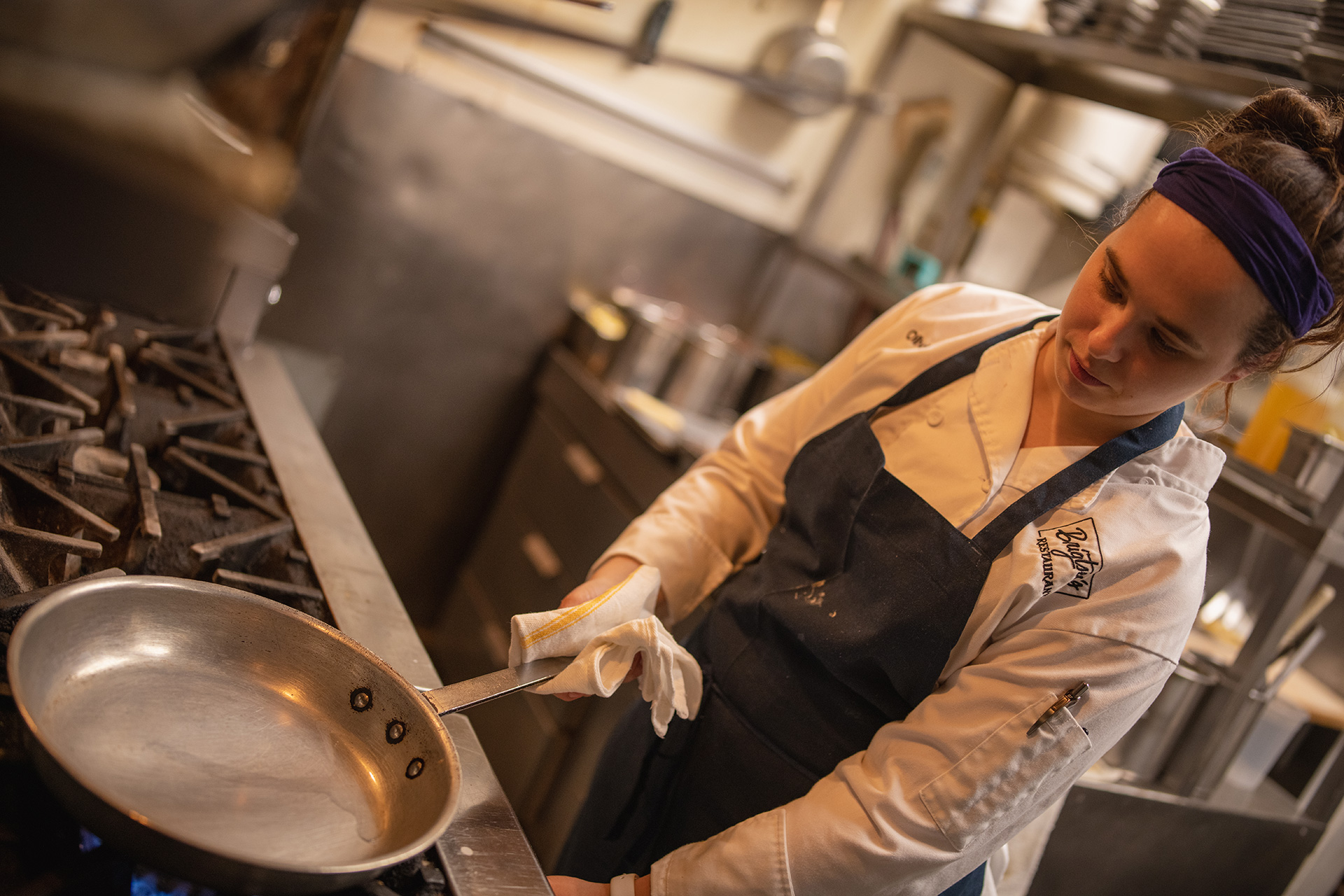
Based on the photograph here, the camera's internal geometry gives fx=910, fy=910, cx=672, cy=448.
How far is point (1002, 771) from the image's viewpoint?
0.86 metres

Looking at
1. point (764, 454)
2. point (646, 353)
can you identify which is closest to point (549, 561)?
point (646, 353)

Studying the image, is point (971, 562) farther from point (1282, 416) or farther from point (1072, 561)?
point (1282, 416)

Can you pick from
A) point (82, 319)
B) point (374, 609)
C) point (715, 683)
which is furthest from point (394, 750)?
point (82, 319)

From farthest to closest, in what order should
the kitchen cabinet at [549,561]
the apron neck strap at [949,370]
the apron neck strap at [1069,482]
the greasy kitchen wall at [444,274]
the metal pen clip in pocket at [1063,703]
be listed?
1. the greasy kitchen wall at [444,274]
2. the kitchen cabinet at [549,561]
3. the apron neck strap at [949,370]
4. the apron neck strap at [1069,482]
5. the metal pen clip in pocket at [1063,703]

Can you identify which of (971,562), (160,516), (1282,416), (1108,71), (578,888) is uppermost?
(1108,71)

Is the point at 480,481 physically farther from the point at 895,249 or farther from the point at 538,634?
the point at 538,634

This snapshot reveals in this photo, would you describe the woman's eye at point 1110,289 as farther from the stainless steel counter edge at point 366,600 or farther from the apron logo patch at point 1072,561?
the stainless steel counter edge at point 366,600

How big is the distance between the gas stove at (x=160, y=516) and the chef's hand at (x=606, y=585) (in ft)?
0.55

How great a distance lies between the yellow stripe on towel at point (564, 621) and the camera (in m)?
0.90

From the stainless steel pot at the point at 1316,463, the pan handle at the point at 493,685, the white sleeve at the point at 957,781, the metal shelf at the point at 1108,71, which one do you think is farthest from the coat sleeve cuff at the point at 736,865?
the metal shelf at the point at 1108,71

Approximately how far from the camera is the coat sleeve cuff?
90 centimetres

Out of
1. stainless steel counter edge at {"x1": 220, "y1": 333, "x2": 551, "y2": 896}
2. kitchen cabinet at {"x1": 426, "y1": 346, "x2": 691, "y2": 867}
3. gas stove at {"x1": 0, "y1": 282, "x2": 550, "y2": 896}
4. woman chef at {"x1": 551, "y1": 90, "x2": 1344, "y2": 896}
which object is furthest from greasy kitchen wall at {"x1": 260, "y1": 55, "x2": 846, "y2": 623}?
woman chef at {"x1": 551, "y1": 90, "x2": 1344, "y2": 896}

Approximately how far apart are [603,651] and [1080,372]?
0.55 meters

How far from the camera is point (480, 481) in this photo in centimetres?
274
